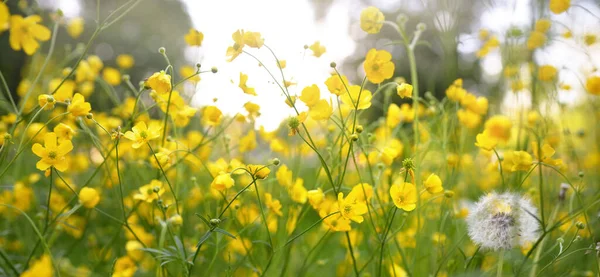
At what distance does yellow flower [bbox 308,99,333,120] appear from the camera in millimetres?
1050

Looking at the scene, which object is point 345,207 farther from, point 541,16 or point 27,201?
point 27,201

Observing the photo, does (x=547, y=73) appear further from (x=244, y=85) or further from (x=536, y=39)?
(x=244, y=85)

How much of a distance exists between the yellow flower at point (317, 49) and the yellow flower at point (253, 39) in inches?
11.2

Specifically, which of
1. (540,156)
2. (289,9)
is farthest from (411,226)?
(289,9)

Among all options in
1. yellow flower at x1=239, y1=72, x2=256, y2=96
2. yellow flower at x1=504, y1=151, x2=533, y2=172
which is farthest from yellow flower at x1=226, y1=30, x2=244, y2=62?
yellow flower at x1=504, y1=151, x2=533, y2=172

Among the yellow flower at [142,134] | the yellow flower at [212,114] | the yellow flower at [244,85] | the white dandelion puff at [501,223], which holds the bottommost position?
the white dandelion puff at [501,223]

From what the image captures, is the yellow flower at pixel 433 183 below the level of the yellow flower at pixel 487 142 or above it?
below

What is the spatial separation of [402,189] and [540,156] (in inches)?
13.0

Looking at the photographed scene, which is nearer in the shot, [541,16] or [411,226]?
[541,16]

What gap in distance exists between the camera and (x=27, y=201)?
168 cm

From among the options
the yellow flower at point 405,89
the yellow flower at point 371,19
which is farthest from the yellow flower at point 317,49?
the yellow flower at point 405,89

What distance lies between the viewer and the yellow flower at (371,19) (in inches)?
47.1

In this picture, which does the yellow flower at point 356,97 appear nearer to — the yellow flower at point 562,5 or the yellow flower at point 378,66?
the yellow flower at point 378,66

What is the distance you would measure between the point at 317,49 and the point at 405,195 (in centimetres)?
56
